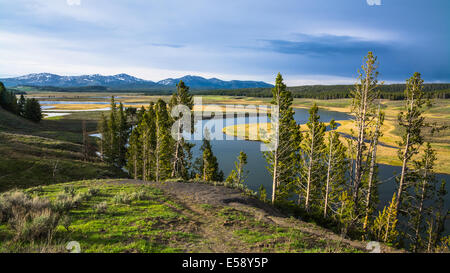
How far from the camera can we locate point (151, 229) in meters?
10.8

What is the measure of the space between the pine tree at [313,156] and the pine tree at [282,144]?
76.2 inches

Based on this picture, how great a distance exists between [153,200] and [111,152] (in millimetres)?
41024

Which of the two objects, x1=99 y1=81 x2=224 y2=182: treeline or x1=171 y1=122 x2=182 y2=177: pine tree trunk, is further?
x1=99 y1=81 x2=224 y2=182: treeline

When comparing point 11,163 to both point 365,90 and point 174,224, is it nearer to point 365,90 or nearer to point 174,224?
point 174,224

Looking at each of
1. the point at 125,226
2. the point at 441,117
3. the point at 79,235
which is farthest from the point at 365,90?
the point at 441,117

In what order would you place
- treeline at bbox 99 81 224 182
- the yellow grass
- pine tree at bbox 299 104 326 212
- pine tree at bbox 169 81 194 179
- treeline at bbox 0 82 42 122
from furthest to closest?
treeline at bbox 0 82 42 122
the yellow grass
treeline at bbox 99 81 224 182
pine tree at bbox 169 81 194 179
pine tree at bbox 299 104 326 212

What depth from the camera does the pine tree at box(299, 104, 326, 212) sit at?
28922 mm

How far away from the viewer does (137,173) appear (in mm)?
44844

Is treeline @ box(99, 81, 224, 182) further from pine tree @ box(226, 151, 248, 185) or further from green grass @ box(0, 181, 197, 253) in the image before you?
green grass @ box(0, 181, 197, 253)

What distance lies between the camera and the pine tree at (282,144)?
28594 millimetres

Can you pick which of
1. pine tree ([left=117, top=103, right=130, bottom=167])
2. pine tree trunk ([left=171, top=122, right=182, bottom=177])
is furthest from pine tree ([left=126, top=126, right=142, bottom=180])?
pine tree ([left=117, top=103, right=130, bottom=167])

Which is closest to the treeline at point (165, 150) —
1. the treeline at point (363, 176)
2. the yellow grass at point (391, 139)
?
the yellow grass at point (391, 139)

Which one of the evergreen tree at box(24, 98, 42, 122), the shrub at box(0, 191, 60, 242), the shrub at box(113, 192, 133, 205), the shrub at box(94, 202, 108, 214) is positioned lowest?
the shrub at box(113, 192, 133, 205)

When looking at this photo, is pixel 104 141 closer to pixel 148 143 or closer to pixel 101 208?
pixel 148 143
